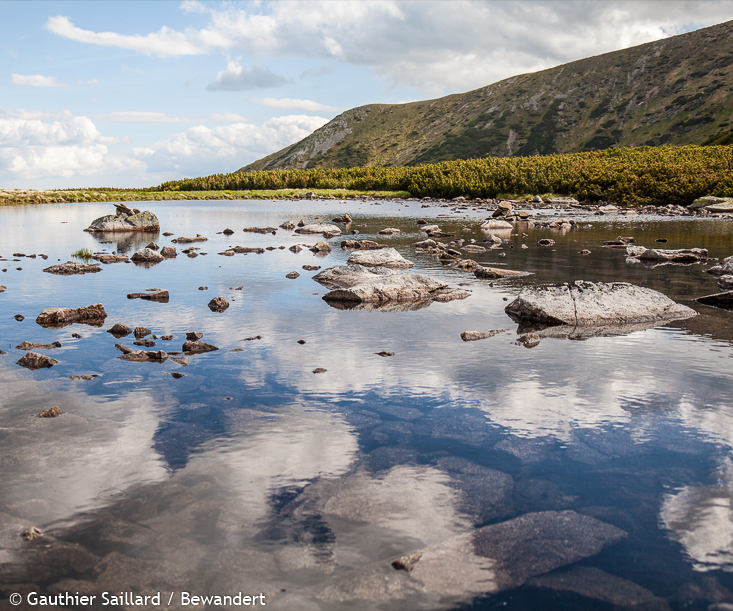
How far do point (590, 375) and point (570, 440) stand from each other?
324 cm

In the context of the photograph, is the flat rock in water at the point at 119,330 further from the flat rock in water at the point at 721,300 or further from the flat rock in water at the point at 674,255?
the flat rock in water at the point at 674,255

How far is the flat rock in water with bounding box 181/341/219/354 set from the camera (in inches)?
489

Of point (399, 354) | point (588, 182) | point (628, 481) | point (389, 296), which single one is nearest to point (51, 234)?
point (389, 296)

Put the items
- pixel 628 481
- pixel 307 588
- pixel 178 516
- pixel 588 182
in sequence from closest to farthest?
pixel 307 588, pixel 178 516, pixel 628 481, pixel 588 182

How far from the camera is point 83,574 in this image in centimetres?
545

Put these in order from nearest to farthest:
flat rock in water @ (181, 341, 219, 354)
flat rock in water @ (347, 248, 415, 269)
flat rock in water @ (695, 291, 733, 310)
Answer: flat rock in water @ (181, 341, 219, 354) < flat rock in water @ (695, 291, 733, 310) < flat rock in water @ (347, 248, 415, 269)

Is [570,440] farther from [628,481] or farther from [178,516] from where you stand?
[178,516]

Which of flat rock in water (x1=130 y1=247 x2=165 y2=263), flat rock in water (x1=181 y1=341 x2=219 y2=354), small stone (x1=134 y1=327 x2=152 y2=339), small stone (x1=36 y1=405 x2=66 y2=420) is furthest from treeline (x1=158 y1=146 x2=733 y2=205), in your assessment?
small stone (x1=36 y1=405 x2=66 y2=420)

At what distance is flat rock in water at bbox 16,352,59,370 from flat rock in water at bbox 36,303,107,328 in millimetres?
3367

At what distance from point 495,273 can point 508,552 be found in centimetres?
1776

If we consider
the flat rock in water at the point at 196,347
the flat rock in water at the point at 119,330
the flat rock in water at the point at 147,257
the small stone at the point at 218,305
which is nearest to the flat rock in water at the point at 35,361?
the flat rock in water at the point at 119,330

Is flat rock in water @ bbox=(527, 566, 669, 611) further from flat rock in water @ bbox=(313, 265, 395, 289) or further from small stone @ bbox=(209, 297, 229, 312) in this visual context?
flat rock in water @ bbox=(313, 265, 395, 289)

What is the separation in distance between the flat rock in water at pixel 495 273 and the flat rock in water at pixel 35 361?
1587cm

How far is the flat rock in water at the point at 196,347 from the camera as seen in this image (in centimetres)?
1242
